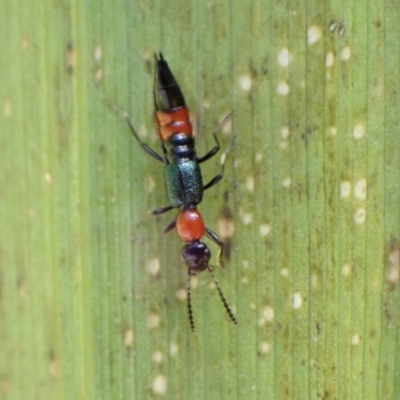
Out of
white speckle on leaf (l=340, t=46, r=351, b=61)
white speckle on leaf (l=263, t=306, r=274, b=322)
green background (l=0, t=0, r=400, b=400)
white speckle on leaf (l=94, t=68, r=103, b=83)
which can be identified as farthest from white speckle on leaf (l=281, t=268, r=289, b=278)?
white speckle on leaf (l=94, t=68, r=103, b=83)

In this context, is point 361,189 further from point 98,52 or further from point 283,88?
point 98,52

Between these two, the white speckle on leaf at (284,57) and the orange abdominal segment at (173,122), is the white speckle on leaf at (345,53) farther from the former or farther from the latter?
the orange abdominal segment at (173,122)

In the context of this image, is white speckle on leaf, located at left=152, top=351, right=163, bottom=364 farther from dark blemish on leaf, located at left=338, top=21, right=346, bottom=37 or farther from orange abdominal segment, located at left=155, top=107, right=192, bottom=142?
dark blemish on leaf, located at left=338, top=21, right=346, bottom=37

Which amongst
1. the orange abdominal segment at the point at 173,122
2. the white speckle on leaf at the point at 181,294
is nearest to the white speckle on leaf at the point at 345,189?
the orange abdominal segment at the point at 173,122

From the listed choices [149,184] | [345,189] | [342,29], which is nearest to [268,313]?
[345,189]

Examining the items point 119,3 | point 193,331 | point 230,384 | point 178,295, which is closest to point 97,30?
point 119,3

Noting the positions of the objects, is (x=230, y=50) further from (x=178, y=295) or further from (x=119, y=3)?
(x=178, y=295)
